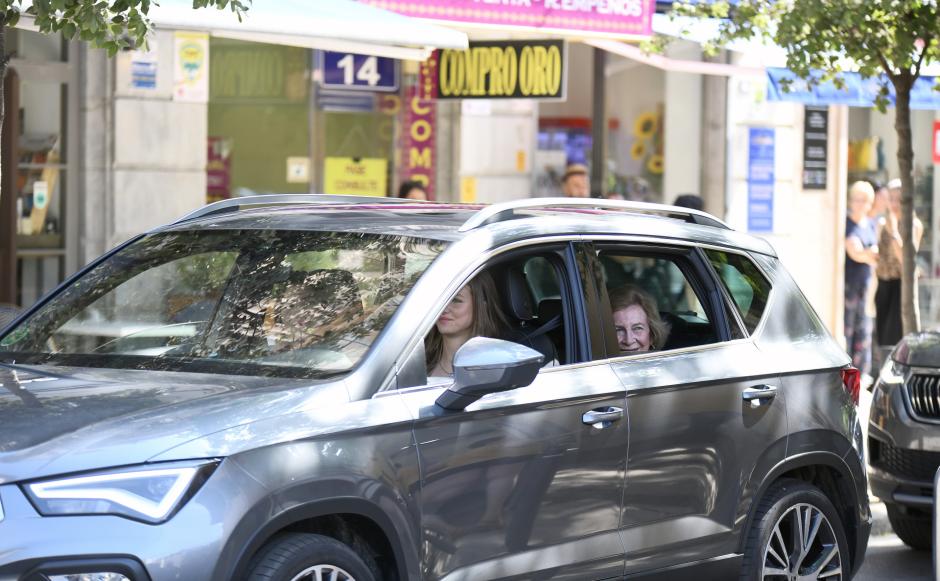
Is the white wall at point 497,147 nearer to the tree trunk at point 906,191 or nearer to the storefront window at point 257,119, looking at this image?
the storefront window at point 257,119

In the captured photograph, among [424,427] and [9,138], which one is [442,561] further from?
[9,138]

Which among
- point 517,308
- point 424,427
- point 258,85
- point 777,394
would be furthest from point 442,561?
point 258,85

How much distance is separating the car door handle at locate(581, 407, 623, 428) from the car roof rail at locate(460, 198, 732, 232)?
714mm

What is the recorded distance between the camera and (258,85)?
45.9 ft

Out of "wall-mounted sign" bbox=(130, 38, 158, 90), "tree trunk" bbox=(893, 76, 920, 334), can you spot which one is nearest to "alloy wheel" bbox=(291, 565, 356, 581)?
"tree trunk" bbox=(893, 76, 920, 334)

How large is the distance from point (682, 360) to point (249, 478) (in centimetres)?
206

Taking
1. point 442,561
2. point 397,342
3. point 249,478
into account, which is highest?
point 397,342

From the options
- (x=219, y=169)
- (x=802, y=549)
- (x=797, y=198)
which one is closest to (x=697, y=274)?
(x=802, y=549)

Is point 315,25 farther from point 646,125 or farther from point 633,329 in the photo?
point 646,125

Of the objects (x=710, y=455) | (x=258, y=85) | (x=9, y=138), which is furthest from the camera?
(x=258, y=85)

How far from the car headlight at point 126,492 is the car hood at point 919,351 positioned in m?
5.35

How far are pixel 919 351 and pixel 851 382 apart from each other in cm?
227

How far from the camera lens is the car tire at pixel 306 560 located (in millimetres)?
4238

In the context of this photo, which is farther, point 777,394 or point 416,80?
point 416,80
